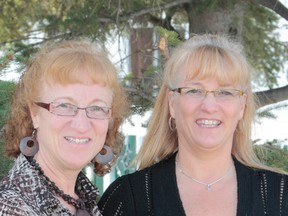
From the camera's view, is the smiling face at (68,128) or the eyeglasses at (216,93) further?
the eyeglasses at (216,93)

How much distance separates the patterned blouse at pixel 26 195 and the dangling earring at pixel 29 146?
0.03 m

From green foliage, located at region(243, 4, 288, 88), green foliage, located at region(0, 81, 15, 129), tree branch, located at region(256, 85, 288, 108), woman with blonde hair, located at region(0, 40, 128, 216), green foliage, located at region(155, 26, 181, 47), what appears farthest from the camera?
green foliage, located at region(243, 4, 288, 88)

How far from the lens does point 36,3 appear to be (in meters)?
6.14

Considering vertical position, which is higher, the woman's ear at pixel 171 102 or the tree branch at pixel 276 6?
the tree branch at pixel 276 6

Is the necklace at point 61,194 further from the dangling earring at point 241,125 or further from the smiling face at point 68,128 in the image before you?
the dangling earring at point 241,125

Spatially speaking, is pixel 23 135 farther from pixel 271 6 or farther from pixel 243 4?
pixel 243 4

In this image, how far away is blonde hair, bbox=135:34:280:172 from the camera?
129 inches

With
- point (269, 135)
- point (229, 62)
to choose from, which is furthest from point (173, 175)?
point (269, 135)

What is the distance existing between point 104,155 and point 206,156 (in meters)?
0.53

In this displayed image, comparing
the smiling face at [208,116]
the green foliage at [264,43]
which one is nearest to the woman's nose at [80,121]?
the smiling face at [208,116]

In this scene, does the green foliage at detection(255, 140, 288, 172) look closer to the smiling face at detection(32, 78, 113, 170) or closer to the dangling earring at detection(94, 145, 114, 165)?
the dangling earring at detection(94, 145, 114, 165)

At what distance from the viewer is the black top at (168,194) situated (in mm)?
3205

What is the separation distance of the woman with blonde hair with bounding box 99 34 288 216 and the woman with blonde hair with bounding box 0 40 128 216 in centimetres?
47

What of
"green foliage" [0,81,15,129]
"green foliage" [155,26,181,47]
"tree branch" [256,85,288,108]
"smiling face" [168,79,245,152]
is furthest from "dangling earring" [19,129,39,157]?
"tree branch" [256,85,288,108]
